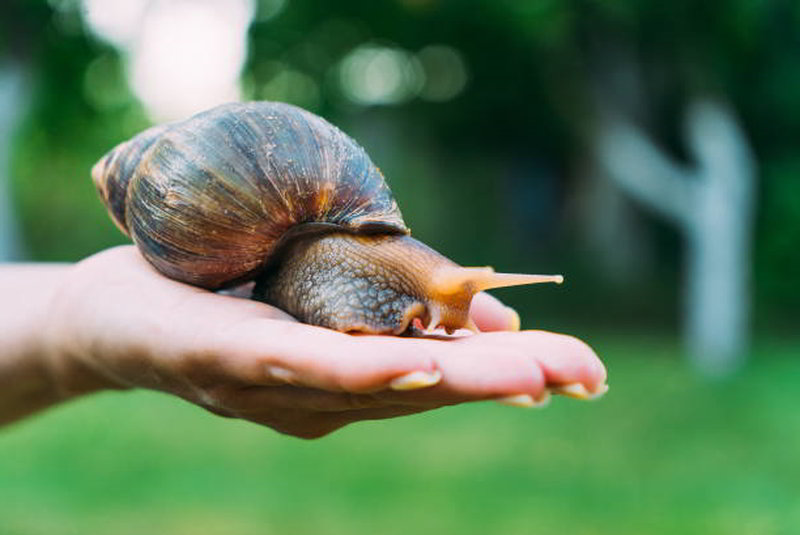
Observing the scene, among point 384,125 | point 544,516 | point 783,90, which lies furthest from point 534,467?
point 384,125

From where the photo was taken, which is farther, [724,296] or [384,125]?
[384,125]

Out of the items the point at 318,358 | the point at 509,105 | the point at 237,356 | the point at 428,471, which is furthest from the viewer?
the point at 509,105

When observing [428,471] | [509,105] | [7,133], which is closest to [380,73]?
[509,105]

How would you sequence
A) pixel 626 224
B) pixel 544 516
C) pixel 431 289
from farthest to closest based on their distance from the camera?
pixel 626 224 → pixel 544 516 → pixel 431 289

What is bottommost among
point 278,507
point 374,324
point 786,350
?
point 786,350

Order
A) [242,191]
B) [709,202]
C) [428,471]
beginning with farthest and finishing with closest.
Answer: [709,202], [428,471], [242,191]

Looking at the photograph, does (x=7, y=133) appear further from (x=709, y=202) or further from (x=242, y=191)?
(x=242, y=191)

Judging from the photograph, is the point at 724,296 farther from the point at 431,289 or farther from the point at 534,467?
the point at 431,289

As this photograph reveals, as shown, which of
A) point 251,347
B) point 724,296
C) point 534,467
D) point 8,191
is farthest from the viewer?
point 8,191
